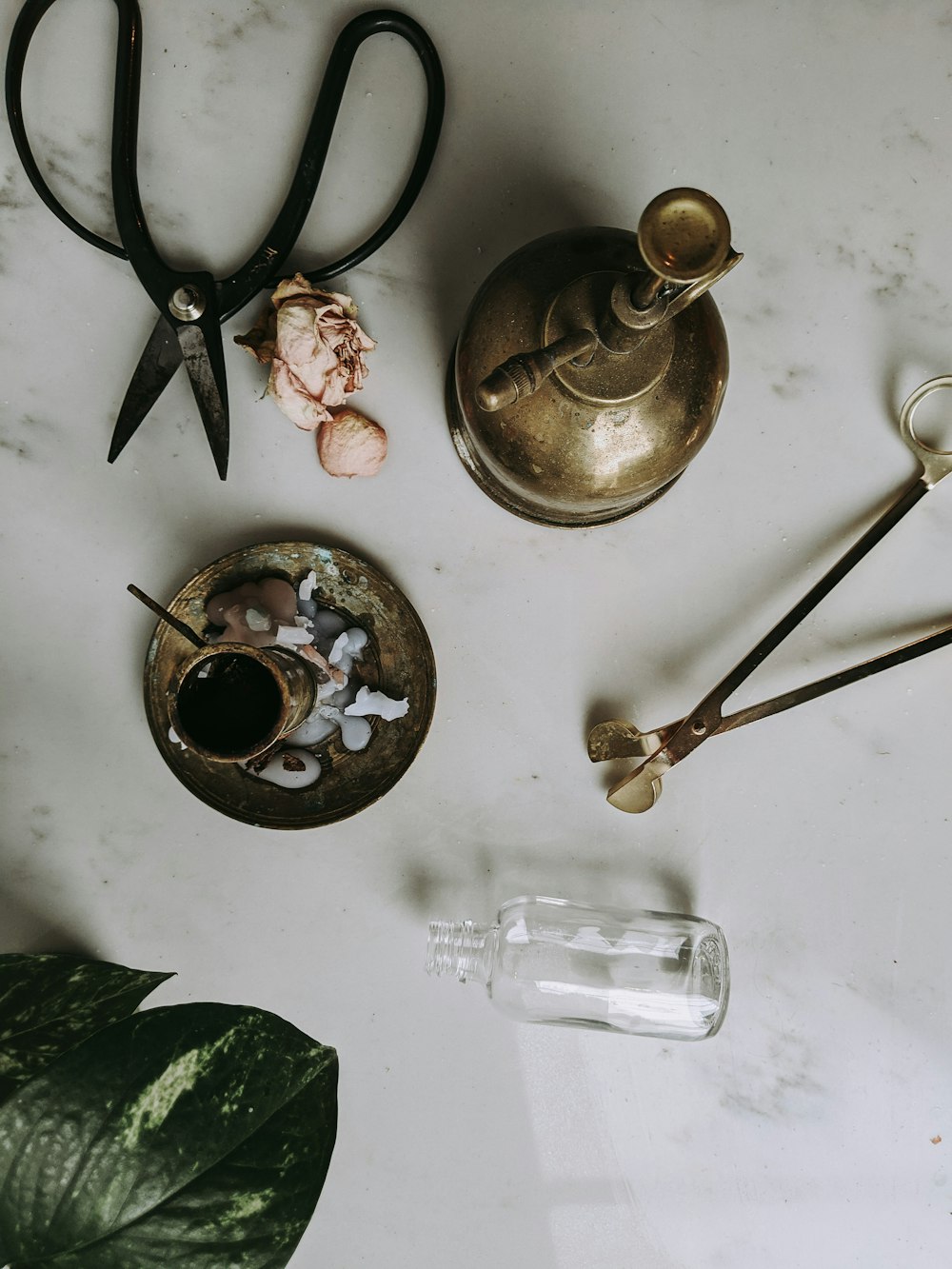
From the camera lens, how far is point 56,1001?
2.36 ft

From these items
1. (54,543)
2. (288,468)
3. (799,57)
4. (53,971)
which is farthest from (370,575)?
(799,57)

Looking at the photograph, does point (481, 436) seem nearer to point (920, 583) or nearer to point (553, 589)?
point (553, 589)

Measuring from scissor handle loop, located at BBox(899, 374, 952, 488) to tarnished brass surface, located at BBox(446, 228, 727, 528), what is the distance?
23 cm

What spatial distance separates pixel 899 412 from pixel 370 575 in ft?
1.61

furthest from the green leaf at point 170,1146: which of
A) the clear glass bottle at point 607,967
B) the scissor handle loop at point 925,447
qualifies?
the scissor handle loop at point 925,447

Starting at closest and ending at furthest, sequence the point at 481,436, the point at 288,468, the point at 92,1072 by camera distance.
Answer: the point at 92,1072 < the point at 481,436 < the point at 288,468

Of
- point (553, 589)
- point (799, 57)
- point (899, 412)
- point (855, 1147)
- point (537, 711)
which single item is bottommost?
point (855, 1147)

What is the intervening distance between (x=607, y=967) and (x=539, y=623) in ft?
1.04

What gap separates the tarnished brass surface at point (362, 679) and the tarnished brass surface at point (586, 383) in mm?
178

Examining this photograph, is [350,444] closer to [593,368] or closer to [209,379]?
[209,379]

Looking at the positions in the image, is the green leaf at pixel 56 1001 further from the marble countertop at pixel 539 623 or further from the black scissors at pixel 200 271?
the black scissors at pixel 200 271

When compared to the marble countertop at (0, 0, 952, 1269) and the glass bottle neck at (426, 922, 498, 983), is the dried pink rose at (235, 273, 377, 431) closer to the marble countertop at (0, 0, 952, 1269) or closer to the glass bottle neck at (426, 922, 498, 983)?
the marble countertop at (0, 0, 952, 1269)

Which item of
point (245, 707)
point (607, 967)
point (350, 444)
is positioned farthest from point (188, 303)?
point (607, 967)

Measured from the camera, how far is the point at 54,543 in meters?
0.80
